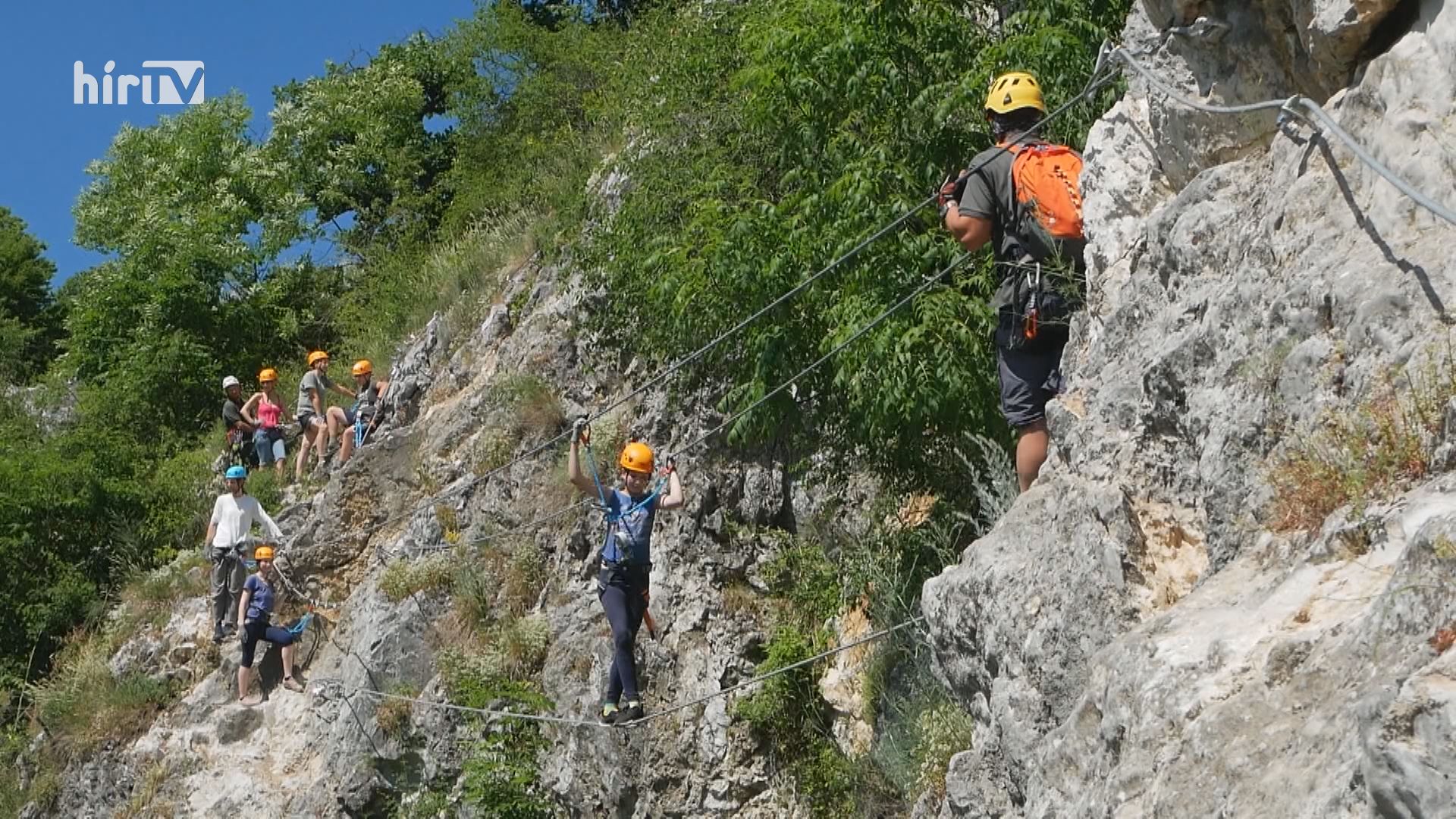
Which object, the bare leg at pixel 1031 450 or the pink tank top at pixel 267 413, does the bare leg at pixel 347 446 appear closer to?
the pink tank top at pixel 267 413

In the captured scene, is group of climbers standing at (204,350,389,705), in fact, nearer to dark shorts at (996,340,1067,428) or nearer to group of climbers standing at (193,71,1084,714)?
group of climbers standing at (193,71,1084,714)

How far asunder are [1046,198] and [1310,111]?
6.13 feet

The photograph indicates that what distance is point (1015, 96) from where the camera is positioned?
8156mm

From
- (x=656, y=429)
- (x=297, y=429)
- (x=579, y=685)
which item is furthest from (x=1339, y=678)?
(x=297, y=429)

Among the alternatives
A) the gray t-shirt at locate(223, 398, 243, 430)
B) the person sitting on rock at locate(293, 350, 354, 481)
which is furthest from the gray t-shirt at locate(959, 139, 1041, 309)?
the gray t-shirt at locate(223, 398, 243, 430)

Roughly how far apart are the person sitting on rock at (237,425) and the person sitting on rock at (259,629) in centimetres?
497

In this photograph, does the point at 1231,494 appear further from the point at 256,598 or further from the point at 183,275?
the point at 183,275

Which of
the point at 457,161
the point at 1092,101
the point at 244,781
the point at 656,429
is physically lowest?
the point at 244,781

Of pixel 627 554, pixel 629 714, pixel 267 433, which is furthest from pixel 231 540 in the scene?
pixel 627 554

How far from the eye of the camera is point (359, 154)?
100.0 feet

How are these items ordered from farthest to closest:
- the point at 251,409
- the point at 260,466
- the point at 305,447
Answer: the point at 251,409
the point at 260,466
the point at 305,447

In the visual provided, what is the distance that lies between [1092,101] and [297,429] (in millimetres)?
15081

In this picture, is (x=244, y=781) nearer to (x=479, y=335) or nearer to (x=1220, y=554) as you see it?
(x=479, y=335)

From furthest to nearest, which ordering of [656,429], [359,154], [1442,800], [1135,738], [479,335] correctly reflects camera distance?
[359,154], [479,335], [656,429], [1135,738], [1442,800]
